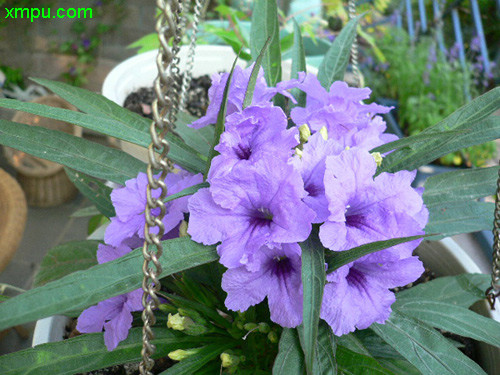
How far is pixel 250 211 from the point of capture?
1.89 ft

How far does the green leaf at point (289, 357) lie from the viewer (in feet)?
1.94

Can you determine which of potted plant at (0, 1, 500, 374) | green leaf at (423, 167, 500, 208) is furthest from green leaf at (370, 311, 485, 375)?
green leaf at (423, 167, 500, 208)

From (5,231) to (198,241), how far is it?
2.68ft

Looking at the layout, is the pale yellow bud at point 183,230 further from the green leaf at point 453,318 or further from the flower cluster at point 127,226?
the green leaf at point 453,318

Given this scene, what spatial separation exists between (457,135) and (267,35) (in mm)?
342

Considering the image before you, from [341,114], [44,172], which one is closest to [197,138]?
[341,114]

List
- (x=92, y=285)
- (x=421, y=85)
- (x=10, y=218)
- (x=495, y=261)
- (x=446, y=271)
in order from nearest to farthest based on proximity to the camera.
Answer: (x=92, y=285) < (x=495, y=261) < (x=446, y=271) < (x=10, y=218) < (x=421, y=85)

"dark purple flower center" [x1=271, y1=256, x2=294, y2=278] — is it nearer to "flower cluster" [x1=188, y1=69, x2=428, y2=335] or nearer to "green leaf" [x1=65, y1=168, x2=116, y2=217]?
"flower cluster" [x1=188, y1=69, x2=428, y2=335]

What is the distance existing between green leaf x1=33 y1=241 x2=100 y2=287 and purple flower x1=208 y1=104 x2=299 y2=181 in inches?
15.3

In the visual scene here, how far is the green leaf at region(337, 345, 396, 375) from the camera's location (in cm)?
61

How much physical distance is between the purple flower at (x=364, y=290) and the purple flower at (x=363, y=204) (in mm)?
28

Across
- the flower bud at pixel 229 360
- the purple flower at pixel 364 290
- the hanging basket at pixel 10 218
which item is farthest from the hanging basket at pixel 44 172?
the purple flower at pixel 364 290

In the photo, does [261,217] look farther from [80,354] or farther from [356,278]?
[80,354]

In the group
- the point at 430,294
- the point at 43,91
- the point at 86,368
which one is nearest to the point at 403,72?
the point at 430,294
